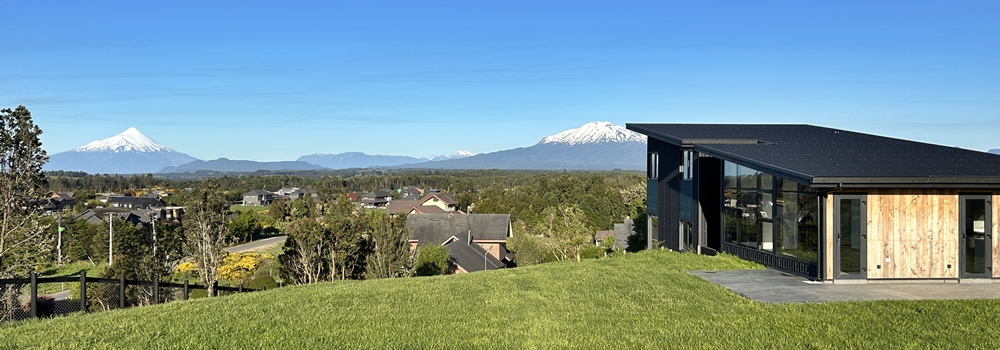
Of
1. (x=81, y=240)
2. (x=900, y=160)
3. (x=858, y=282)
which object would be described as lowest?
(x=81, y=240)

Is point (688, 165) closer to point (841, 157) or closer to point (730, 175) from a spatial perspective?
Answer: point (730, 175)

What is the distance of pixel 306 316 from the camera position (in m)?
10.1

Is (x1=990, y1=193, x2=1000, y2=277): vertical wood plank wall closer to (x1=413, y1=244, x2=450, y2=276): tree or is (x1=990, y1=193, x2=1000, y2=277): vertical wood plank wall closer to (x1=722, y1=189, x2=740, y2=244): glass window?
(x1=722, y1=189, x2=740, y2=244): glass window

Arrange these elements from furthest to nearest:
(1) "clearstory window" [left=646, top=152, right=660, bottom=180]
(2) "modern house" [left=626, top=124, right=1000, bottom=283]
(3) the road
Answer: (3) the road, (1) "clearstory window" [left=646, top=152, right=660, bottom=180], (2) "modern house" [left=626, top=124, right=1000, bottom=283]

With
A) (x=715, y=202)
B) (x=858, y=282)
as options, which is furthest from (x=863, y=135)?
(x=858, y=282)

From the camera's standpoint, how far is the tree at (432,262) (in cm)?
4028

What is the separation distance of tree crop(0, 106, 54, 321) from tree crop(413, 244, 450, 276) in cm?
2076

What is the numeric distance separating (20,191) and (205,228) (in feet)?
35.7

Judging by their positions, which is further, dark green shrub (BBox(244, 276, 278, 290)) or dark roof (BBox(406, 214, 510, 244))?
dark roof (BBox(406, 214, 510, 244))

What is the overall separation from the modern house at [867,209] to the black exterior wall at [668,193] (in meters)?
4.68

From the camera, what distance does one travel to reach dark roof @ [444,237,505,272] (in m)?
44.0

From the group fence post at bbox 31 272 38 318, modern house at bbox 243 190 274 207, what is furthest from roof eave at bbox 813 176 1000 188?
modern house at bbox 243 190 274 207

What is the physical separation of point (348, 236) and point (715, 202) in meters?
18.9

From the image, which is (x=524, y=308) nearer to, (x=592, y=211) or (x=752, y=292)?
(x=752, y=292)
